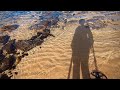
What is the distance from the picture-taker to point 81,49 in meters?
5.48

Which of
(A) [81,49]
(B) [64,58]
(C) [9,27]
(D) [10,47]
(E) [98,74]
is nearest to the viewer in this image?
(E) [98,74]

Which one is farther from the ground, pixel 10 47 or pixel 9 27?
pixel 9 27

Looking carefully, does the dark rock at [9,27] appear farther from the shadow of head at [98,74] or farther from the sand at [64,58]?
the shadow of head at [98,74]

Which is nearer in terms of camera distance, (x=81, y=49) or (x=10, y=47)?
(x=81, y=49)

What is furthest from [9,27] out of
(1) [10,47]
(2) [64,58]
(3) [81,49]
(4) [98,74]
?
(4) [98,74]

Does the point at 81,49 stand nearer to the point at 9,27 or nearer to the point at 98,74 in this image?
the point at 98,74

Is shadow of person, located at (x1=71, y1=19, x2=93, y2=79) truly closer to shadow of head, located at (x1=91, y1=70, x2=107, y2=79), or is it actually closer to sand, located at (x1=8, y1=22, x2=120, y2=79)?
sand, located at (x1=8, y1=22, x2=120, y2=79)

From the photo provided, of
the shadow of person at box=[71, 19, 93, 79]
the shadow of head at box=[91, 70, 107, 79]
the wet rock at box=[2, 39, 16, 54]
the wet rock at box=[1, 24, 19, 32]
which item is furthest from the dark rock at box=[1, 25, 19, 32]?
the shadow of head at box=[91, 70, 107, 79]

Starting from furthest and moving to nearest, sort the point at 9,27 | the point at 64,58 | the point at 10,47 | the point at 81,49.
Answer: the point at 9,27, the point at 10,47, the point at 81,49, the point at 64,58

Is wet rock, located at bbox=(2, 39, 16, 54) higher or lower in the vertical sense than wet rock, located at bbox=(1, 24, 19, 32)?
lower

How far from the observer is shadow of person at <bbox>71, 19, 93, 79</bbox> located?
465cm

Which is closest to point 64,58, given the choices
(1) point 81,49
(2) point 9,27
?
(1) point 81,49

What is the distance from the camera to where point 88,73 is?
14.9ft

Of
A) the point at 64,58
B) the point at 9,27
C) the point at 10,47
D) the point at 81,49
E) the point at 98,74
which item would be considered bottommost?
the point at 98,74
